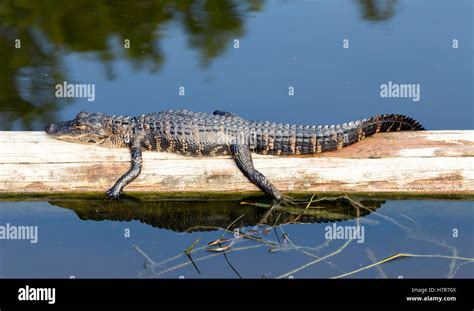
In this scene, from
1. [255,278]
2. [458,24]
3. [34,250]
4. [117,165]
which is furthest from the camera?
[458,24]

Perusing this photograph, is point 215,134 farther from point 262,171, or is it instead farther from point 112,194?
point 112,194

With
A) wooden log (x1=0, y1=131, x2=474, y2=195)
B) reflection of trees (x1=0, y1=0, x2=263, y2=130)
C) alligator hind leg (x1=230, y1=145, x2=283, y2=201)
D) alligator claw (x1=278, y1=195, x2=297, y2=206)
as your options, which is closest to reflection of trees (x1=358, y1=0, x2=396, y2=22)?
reflection of trees (x1=0, y1=0, x2=263, y2=130)

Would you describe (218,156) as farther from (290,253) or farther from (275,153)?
(290,253)

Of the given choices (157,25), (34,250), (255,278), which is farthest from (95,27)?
(255,278)

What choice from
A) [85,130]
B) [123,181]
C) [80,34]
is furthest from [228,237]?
[80,34]

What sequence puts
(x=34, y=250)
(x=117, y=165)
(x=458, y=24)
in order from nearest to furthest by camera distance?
(x=34, y=250), (x=117, y=165), (x=458, y=24)

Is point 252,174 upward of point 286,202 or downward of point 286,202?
upward

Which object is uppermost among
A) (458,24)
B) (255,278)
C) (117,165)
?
(458,24)
